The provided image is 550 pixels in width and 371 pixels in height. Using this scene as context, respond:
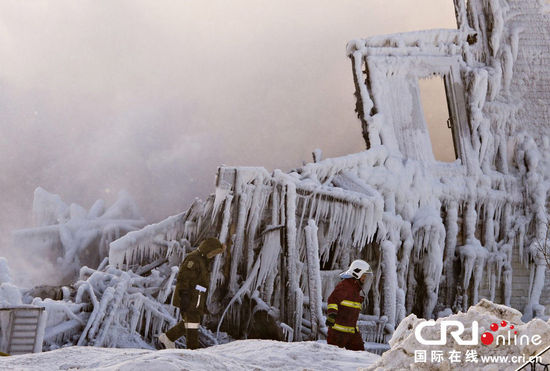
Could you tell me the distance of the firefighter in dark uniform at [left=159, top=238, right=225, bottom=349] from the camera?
7.75 metres

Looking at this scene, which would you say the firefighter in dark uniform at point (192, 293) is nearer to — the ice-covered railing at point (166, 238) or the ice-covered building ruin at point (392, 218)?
the ice-covered building ruin at point (392, 218)

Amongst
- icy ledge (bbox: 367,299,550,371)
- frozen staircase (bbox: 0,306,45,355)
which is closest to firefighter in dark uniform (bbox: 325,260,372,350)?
icy ledge (bbox: 367,299,550,371)

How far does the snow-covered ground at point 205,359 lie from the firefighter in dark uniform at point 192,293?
A: 866 mm

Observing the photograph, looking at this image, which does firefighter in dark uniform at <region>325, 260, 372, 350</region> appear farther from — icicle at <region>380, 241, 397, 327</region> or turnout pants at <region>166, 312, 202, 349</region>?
icicle at <region>380, 241, 397, 327</region>

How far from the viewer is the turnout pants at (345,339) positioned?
7598 mm

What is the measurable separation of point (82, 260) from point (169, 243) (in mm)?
5802

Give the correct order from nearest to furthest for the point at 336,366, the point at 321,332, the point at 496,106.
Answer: the point at 336,366 < the point at 321,332 < the point at 496,106

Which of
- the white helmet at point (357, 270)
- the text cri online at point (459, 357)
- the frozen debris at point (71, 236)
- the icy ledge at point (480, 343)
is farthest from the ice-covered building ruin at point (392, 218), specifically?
the text cri online at point (459, 357)

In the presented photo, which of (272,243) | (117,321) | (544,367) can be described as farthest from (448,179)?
(544,367)

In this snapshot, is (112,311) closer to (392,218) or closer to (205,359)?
(205,359)

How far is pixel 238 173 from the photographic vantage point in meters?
13.5

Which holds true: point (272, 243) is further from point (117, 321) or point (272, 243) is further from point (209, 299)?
point (117, 321)

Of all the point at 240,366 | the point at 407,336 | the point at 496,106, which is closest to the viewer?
the point at 407,336

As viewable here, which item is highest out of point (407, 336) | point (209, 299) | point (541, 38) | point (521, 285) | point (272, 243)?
point (541, 38)
